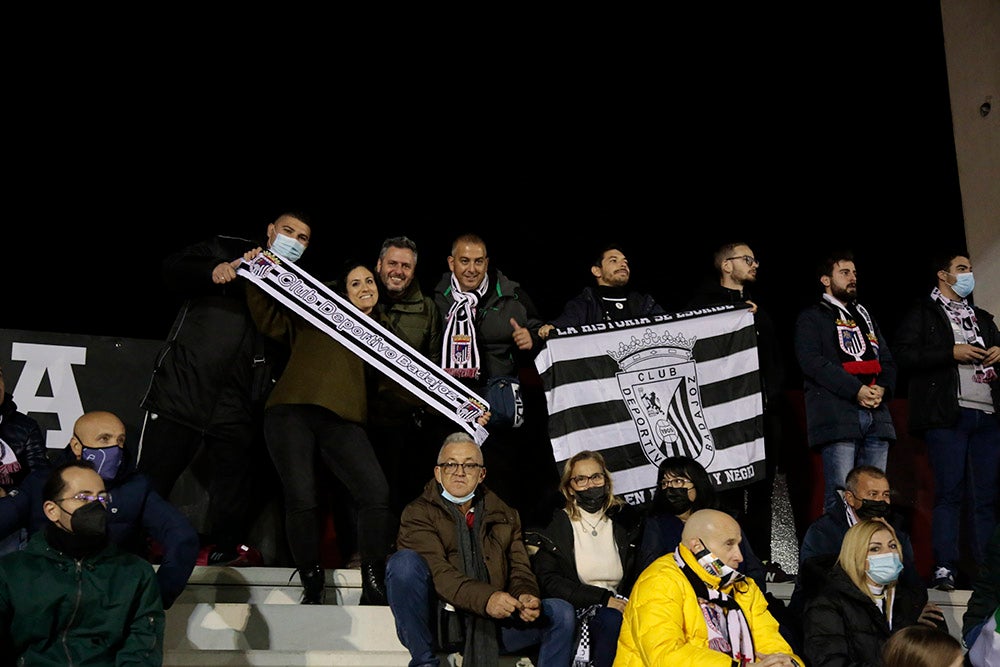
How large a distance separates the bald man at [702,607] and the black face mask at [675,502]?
3.28 ft

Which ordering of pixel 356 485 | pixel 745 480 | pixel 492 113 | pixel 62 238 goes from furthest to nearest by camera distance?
→ 1. pixel 492 113
2. pixel 62 238
3. pixel 745 480
4. pixel 356 485

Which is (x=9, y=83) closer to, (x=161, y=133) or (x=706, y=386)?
(x=161, y=133)

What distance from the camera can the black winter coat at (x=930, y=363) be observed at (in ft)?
23.1

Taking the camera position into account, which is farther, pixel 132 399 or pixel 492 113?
pixel 492 113

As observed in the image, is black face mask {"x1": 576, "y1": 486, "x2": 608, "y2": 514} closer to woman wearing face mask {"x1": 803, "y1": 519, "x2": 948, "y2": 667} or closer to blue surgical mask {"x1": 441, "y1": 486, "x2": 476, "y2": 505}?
blue surgical mask {"x1": 441, "y1": 486, "x2": 476, "y2": 505}

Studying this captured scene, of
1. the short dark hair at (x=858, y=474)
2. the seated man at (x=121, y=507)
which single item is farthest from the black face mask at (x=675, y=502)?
the seated man at (x=121, y=507)

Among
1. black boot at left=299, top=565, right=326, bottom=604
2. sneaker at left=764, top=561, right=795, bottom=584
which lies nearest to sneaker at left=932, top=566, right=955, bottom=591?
sneaker at left=764, top=561, right=795, bottom=584

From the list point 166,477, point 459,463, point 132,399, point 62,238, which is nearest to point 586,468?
point 459,463

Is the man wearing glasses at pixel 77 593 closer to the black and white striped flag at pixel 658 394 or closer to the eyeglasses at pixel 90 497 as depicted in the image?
the eyeglasses at pixel 90 497

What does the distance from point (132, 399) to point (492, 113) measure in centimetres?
383

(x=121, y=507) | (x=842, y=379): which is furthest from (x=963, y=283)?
(x=121, y=507)

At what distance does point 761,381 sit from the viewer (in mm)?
7160

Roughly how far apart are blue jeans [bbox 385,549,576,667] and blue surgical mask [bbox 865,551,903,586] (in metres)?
1.23

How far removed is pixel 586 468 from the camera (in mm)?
5773
